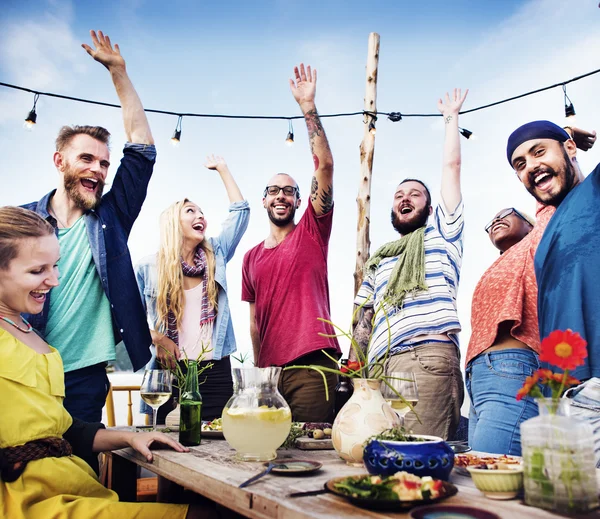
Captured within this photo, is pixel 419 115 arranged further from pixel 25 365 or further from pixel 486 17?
pixel 25 365

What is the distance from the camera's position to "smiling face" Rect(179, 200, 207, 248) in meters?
3.08

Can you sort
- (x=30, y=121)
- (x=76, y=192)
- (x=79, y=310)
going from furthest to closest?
(x=30, y=121), (x=76, y=192), (x=79, y=310)

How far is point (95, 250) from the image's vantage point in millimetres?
2121

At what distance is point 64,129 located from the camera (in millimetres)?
2305

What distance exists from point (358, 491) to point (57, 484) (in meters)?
0.81

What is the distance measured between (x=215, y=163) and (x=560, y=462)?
3.03 metres

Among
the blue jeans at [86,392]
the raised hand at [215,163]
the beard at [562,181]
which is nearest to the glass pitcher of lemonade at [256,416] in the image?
the blue jeans at [86,392]

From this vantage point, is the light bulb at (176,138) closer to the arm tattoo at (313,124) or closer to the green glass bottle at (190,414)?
the arm tattoo at (313,124)

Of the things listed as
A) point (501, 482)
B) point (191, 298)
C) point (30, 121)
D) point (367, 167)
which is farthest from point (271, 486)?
point (30, 121)

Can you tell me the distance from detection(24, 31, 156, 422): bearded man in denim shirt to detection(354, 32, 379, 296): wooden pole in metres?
2.58

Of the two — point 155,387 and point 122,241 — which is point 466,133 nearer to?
point 122,241

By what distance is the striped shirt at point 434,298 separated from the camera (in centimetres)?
236

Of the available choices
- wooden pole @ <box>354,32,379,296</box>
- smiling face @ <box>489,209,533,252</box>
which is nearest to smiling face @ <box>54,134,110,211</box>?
smiling face @ <box>489,209,533,252</box>

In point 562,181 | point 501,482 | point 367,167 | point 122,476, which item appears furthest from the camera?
point 367,167
